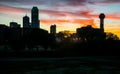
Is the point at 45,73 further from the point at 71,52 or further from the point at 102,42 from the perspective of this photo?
the point at 102,42

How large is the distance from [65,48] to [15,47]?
83.6 feet

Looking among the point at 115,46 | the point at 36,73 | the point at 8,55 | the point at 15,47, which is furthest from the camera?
the point at 115,46

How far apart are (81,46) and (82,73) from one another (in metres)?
91.6

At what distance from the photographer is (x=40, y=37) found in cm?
14375

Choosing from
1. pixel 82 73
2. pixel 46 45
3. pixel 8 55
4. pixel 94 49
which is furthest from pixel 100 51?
pixel 82 73

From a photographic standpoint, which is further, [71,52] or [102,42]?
[102,42]

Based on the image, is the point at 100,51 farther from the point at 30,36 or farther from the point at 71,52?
the point at 30,36

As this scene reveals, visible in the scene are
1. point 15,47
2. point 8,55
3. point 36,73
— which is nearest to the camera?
point 36,73

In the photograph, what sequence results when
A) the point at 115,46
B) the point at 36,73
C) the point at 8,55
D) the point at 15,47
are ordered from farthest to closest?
the point at 115,46
the point at 15,47
the point at 8,55
the point at 36,73

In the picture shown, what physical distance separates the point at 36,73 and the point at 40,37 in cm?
9403

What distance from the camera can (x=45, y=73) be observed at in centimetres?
5059

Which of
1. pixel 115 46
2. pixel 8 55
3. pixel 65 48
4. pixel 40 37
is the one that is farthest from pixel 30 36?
pixel 115 46

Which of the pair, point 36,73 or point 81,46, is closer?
point 36,73

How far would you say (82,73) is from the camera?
5047cm
